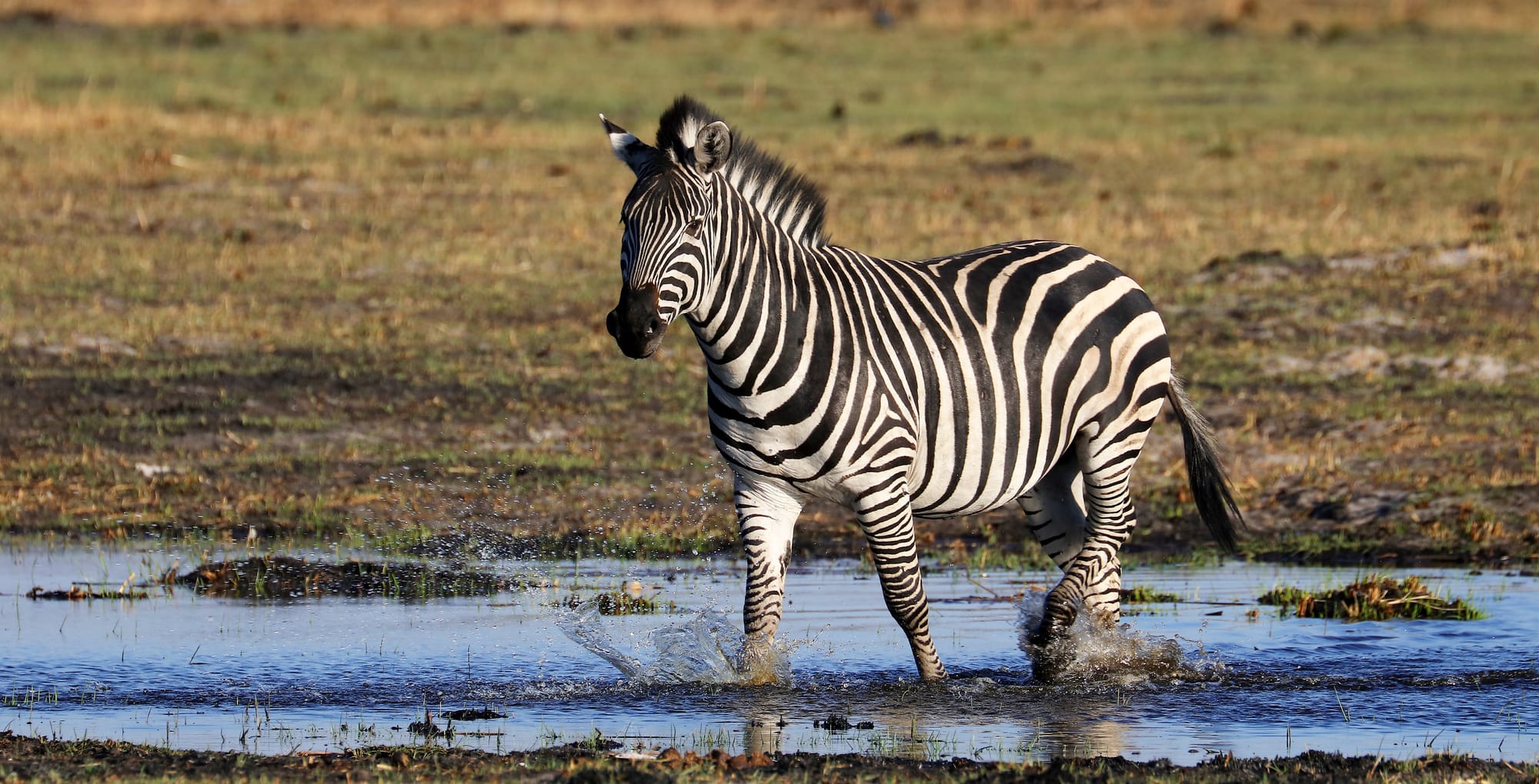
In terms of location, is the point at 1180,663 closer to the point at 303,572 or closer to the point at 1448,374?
the point at 303,572

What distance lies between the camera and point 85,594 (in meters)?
8.99

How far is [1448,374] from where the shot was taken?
45.2 feet

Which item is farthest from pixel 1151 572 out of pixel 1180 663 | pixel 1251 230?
pixel 1251 230

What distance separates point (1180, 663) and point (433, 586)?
359cm

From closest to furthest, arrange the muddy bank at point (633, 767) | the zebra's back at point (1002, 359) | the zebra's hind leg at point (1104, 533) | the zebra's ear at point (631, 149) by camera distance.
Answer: the muddy bank at point (633, 767) < the zebra's ear at point (631, 149) < the zebra's back at point (1002, 359) < the zebra's hind leg at point (1104, 533)

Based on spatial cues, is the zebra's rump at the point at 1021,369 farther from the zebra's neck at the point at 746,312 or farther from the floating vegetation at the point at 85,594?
the floating vegetation at the point at 85,594

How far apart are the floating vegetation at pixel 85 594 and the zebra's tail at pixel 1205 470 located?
473 centimetres

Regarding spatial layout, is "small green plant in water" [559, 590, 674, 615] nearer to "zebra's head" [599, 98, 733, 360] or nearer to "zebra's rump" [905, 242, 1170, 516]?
"zebra's rump" [905, 242, 1170, 516]

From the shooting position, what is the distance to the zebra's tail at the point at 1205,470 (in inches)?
347

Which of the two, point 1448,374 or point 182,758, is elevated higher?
point 1448,374

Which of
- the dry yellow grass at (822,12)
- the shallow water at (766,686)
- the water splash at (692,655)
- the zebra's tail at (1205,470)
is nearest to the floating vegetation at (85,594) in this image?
the shallow water at (766,686)

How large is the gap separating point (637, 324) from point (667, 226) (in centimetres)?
44

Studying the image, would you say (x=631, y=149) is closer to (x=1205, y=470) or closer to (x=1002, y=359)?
(x=1002, y=359)

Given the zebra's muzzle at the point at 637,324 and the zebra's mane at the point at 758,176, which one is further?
the zebra's mane at the point at 758,176
